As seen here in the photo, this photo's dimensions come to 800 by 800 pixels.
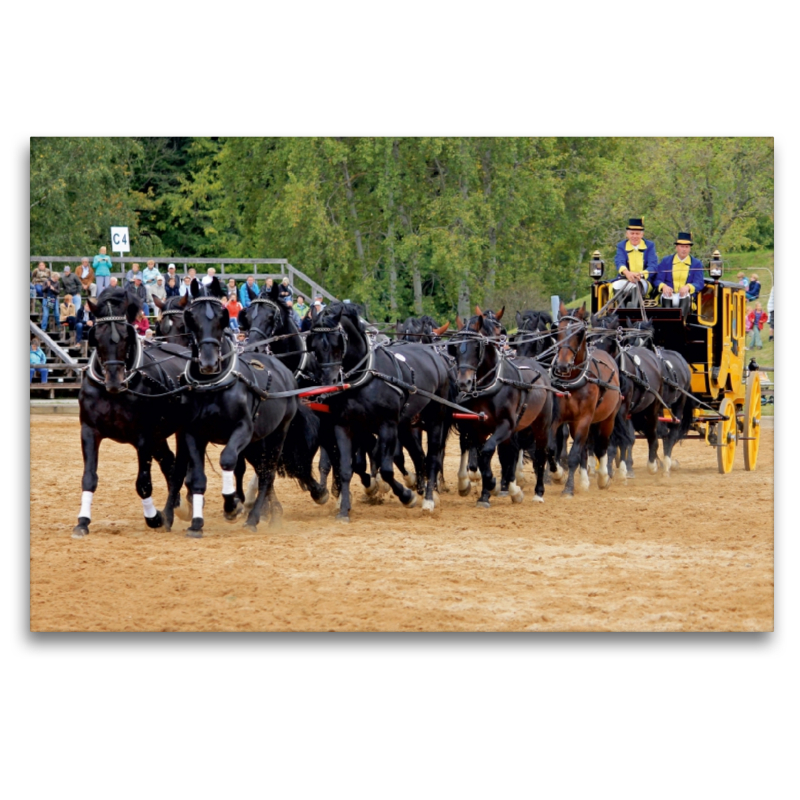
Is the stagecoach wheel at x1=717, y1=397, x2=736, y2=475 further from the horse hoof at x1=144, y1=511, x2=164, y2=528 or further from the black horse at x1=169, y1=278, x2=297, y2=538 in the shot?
the horse hoof at x1=144, y1=511, x2=164, y2=528

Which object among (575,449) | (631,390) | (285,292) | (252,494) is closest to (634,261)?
(575,449)

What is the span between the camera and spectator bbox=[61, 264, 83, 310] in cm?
1027

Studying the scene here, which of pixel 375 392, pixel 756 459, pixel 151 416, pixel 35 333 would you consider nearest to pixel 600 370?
pixel 756 459

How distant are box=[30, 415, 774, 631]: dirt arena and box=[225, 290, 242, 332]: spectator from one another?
66.2 inches

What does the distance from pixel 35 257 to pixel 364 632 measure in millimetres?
3664

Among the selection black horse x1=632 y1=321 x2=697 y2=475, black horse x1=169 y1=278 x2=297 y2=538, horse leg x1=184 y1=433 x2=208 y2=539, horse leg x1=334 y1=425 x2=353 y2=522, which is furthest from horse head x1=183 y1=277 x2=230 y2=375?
black horse x1=632 y1=321 x2=697 y2=475

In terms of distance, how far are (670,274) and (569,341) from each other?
139cm

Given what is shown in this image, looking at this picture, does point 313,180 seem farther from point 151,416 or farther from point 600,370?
point 600,370

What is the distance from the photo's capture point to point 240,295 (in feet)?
38.1

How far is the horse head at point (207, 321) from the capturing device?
33.5ft

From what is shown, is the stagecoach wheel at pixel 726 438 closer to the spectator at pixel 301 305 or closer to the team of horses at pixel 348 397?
the team of horses at pixel 348 397

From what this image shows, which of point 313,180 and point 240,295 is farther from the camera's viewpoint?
point 240,295

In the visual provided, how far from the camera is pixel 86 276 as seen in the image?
34.4 feet

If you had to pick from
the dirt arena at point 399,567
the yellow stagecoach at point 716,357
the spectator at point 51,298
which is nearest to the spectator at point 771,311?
the dirt arena at point 399,567
